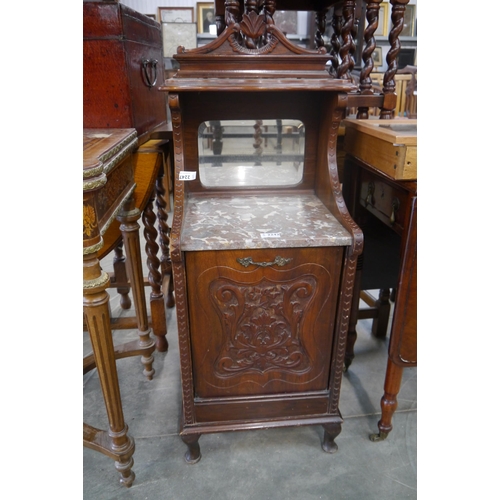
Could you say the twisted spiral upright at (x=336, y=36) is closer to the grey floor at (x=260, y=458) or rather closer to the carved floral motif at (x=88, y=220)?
the carved floral motif at (x=88, y=220)

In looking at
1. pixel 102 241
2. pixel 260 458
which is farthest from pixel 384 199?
pixel 260 458

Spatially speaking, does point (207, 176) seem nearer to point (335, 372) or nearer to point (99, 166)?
point (99, 166)

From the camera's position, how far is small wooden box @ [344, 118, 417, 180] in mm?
1135

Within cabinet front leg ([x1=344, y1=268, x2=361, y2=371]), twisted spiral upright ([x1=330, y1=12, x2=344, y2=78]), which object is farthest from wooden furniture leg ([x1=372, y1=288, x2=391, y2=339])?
twisted spiral upright ([x1=330, y1=12, x2=344, y2=78])

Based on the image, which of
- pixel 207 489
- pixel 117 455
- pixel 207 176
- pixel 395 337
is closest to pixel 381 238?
pixel 395 337

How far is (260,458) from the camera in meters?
1.49

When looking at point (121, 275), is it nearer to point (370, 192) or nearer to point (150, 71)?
point (150, 71)

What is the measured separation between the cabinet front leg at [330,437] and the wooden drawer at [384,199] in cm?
73

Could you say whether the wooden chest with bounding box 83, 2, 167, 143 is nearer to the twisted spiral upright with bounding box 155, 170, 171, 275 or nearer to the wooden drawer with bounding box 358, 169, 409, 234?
the twisted spiral upright with bounding box 155, 170, 171, 275

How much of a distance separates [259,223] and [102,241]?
0.47 meters

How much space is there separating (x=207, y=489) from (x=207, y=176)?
1.09 meters

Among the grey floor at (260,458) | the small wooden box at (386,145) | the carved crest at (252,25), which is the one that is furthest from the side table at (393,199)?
the carved crest at (252,25)

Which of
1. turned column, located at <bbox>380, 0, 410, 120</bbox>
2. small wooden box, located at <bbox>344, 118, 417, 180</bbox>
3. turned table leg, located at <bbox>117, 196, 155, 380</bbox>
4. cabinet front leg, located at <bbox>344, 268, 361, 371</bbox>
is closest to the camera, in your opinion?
small wooden box, located at <bbox>344, 118, 417, 180</bbox>

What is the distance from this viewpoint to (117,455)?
1329 mm
